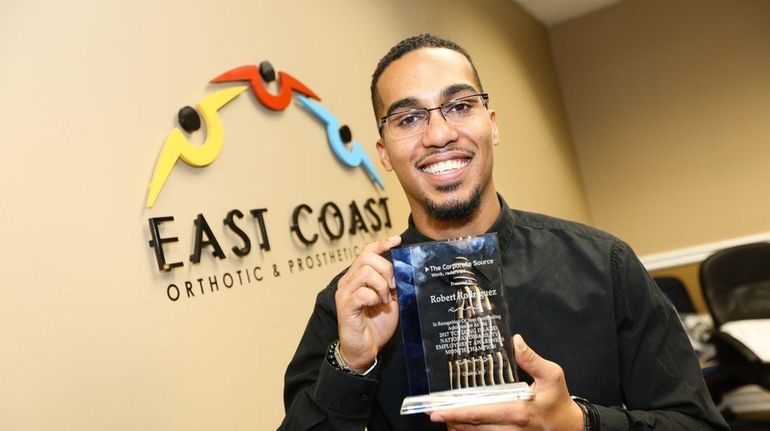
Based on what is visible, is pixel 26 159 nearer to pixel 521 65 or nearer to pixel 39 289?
pixel 39 289

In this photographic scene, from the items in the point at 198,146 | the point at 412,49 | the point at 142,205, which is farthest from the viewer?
the point at 198,146

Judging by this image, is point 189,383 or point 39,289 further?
point 189,383

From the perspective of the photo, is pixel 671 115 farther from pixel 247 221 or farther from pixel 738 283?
pixel 247 221

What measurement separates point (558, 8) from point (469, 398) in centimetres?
543

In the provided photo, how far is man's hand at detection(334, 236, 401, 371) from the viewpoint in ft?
3.93

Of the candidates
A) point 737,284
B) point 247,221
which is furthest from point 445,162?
point 737,284

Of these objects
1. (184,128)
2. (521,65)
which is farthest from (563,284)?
(521,65)

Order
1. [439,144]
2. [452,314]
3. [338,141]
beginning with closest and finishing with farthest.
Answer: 1. [452,314]
2. [439,144]
3. [338,141]

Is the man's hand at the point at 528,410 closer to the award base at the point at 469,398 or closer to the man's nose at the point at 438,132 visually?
the award base at the point at 469,398

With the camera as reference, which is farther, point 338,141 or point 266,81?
point 338,141

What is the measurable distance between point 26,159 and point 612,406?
1340mm

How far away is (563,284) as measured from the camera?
1.37 meters

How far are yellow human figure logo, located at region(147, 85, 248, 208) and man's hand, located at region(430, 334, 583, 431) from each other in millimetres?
1135

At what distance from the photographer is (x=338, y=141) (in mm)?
2721
